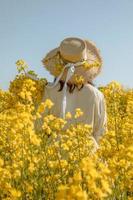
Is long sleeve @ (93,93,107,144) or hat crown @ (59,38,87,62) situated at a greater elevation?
hat crown @ (59,38,87,62)

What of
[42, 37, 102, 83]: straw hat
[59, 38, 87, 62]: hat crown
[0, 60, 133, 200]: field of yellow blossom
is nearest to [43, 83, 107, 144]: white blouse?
[42, 37, 102, 83]: straw hat

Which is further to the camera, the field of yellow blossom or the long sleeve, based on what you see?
the long sleeve

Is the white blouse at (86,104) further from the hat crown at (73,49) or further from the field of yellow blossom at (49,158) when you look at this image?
the field of yellow blossom at (49,158)

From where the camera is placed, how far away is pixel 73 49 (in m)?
5.11

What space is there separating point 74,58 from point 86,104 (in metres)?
0.47

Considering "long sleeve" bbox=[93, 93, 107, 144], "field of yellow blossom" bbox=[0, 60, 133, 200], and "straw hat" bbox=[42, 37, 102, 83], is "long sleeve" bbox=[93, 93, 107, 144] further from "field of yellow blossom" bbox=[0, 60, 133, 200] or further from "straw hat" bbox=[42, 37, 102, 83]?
"field of yellow blossom" bbox=[0, 60, 133, 200]

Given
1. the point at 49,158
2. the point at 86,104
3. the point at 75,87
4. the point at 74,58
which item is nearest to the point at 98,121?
the point at 86,104

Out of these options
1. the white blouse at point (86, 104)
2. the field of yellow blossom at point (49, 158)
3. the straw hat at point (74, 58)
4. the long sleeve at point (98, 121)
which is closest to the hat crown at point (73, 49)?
the straw hat at point (74, 58)

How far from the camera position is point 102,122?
16.9ft

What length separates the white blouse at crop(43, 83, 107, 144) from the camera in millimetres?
5113

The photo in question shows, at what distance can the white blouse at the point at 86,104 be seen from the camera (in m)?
5.11

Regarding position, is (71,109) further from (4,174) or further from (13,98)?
(4,174)

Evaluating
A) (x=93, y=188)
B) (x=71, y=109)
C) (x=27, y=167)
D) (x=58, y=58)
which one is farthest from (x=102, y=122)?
(x=93, y=188)

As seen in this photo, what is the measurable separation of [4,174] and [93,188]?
3.94ft
